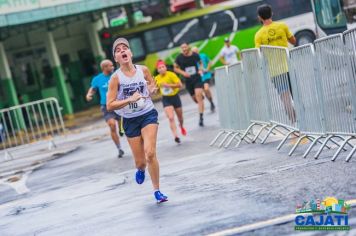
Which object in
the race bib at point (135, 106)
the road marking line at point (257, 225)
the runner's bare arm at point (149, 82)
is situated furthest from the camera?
the runner's bare arm at point (149, 82)

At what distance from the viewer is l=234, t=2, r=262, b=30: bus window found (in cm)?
3503

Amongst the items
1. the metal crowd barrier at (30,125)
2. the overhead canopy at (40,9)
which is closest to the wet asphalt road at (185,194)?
the metal crowd barrier at (30,125)

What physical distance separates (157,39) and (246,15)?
4211mm

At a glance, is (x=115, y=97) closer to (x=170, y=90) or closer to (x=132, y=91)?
(x=132, y=91)

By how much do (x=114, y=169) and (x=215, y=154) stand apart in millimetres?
1842

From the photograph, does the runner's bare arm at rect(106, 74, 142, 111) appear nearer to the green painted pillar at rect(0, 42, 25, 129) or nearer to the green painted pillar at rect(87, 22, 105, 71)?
the green painted pillar at rect(0, 42, 25, 129)

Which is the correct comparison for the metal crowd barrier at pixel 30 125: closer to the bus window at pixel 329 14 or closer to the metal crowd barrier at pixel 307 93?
the bus window at pixel 329 14

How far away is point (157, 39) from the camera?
35.1m

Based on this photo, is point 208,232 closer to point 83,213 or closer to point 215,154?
point 83,213

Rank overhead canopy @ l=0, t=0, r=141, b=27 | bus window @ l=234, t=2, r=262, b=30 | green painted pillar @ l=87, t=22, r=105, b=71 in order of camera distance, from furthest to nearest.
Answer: bus window @ l=234, t=2, r=262, b=30 < green painted pillar @ l=87, t=22, r=105, b=71 < overhead canopy @ l=0, t=0, r=141, b=27

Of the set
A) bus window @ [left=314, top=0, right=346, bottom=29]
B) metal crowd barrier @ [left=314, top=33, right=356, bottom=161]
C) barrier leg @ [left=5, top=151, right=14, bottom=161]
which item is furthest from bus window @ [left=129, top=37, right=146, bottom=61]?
metal crowd barrier @ [left=314, top=33, right=356, bottom=161]

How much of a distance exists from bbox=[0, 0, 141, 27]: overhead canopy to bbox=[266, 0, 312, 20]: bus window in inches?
295

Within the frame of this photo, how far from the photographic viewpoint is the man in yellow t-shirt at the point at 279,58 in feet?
35.0

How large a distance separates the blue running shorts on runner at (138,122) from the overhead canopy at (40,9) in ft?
67.4
